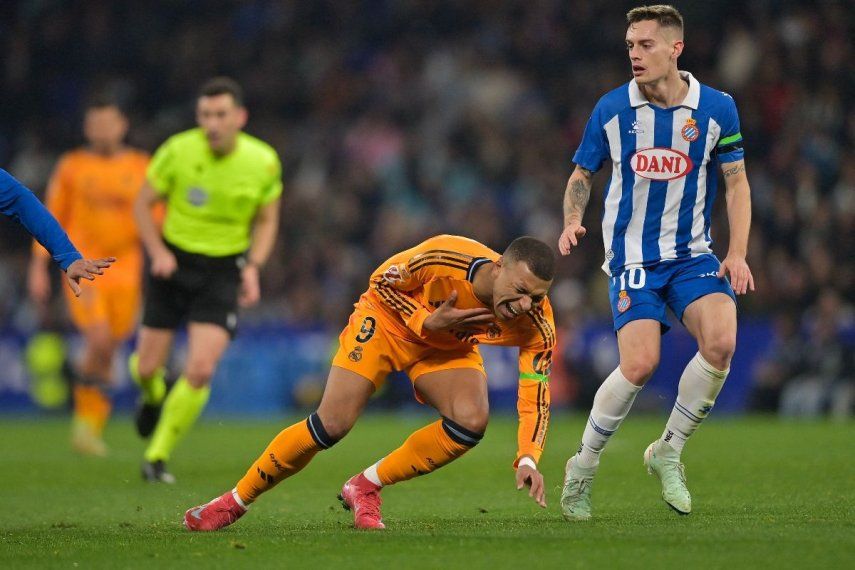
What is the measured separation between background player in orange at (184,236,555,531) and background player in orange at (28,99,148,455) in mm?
5260

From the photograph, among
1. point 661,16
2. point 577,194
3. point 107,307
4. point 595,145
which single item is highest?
point 661,16

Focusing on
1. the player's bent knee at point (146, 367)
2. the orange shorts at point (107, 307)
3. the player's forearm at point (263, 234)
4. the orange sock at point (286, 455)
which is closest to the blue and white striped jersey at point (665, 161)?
the orange sock at point (286, 455)

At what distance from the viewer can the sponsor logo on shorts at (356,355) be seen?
612 cm

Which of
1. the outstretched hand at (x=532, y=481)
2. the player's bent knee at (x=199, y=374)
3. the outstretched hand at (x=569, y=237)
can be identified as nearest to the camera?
the outstretched hand at (x=532, y=481)

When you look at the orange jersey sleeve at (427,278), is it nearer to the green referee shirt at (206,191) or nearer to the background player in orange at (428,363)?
the background player in orange at (428,363)

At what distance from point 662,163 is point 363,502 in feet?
6.99

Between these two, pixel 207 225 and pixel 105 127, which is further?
pixel 105 127

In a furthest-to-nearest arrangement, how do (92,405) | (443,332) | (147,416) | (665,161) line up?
1. (92,405)
2. (147,416)
3. (665,161)
4. (443,332)

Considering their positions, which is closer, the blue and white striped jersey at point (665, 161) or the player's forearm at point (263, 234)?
the blue and white striped jersey at point (665, 161)

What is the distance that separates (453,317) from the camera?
18.6 feet

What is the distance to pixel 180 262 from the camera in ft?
30.5

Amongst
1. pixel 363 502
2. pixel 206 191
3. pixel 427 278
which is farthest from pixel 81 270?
pixel 206 191

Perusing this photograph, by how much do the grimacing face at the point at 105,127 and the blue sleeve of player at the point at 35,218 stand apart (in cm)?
496

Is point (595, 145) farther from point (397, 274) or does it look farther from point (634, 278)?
point (397, 274)
